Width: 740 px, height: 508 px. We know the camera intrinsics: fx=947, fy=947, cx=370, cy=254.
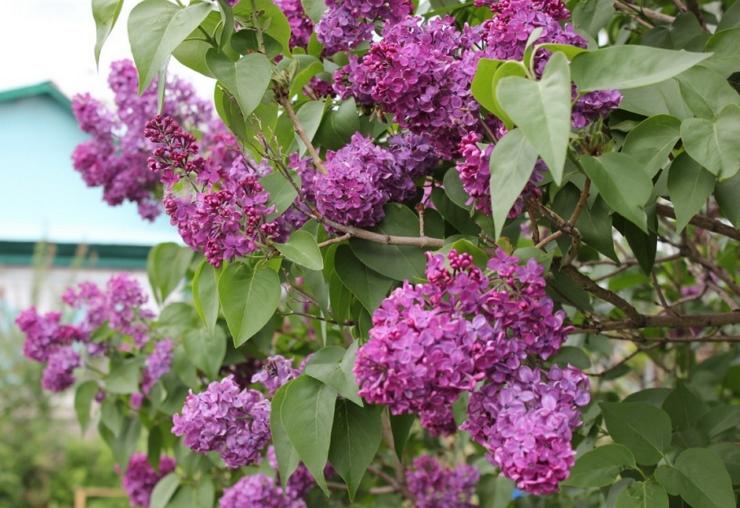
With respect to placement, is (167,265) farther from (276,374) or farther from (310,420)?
(310,420)

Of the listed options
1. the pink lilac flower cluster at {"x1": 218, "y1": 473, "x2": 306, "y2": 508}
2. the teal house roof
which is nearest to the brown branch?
the pink lilac flower cluster at {"x1": 218, "y1": 473, "x2": 306, "y2": 508}

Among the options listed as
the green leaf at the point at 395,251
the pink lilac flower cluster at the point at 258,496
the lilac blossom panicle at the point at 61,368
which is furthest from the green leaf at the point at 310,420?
the lilac blossom panicle at the point at 61,368

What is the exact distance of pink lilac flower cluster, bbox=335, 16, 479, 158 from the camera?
73cm

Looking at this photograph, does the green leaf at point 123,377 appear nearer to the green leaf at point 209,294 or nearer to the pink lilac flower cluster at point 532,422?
the green leaf at point 209,294

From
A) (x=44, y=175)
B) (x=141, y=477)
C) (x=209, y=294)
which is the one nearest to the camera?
(x=209, y=294)

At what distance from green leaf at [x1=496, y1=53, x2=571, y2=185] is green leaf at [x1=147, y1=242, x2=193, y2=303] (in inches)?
36.8

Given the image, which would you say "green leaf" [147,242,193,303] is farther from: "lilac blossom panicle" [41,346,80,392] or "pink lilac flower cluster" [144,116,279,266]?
"pink lilac flower cluster" [144,116,279,266]

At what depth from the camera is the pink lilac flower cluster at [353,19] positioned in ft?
2.89

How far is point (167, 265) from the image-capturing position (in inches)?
56.2

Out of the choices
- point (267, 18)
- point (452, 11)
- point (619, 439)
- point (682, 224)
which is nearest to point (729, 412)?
point (619, 439)

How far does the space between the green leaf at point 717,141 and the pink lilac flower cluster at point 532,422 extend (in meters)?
0.18

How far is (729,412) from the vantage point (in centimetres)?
99

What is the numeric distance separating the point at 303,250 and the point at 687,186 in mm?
301

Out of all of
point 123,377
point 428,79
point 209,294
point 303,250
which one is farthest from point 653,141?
point 123,377
